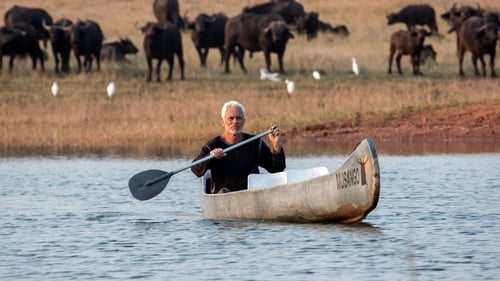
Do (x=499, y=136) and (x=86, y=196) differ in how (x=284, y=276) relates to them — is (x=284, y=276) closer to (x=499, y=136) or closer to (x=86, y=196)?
(x=86, y=196)

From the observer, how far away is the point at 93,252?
13836 mm

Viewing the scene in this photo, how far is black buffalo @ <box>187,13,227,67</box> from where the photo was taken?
43125 millimetres

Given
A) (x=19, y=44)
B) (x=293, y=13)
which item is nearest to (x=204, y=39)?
(x=19, y=44)

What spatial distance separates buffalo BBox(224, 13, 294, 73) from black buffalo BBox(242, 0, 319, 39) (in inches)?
249

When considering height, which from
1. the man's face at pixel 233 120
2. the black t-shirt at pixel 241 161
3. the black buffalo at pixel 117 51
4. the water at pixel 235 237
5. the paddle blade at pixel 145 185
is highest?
the black buffalo at pixel 117 51

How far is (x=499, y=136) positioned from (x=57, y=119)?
28.6 feet

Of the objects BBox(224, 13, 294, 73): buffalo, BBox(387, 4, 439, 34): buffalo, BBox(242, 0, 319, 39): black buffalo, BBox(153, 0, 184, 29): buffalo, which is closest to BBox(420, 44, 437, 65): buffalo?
BBox(224, 13, 294, 73): buffalo

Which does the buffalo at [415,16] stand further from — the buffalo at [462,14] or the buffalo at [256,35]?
the buffalo at [256,35]

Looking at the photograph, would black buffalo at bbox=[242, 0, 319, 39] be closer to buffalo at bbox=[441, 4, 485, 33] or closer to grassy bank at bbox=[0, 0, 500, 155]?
grassy bank at bbox=[0, 0, 500, 155]

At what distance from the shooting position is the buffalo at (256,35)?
40938mm

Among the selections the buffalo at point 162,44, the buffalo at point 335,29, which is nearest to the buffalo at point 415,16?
the buffalo at point 335,29

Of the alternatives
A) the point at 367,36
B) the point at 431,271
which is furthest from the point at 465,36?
the point at 431,271

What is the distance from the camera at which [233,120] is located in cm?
1483

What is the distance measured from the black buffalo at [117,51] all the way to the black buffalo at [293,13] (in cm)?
713
